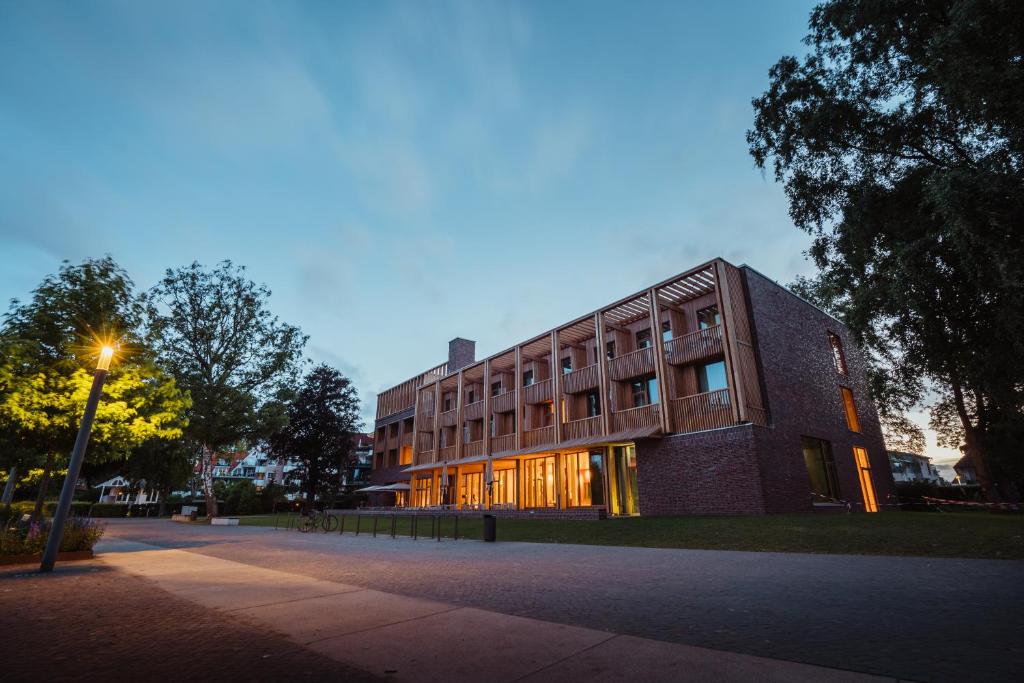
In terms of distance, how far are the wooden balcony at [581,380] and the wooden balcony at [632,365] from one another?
4.23 feet

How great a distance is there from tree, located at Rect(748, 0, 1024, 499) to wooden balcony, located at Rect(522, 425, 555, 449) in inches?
→ 600

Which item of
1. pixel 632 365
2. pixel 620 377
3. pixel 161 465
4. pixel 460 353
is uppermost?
pixel 460 353

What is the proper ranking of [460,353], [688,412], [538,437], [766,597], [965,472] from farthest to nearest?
[965,472] < [460,353] < [538,437] < [688,412] < [766,597]

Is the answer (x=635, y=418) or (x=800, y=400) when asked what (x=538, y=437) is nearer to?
(x=635, y=418)

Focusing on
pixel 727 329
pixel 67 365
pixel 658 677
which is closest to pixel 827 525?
pixel 727 329

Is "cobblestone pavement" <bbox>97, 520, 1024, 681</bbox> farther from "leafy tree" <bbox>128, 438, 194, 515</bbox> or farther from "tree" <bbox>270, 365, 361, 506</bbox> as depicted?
"tree" <bbox>270, 365, 361, 506</bbox>

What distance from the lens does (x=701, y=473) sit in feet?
60.9

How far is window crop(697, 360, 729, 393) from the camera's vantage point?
19.8 metres

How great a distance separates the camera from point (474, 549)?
12172 millimetres

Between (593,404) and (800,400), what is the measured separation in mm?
9459

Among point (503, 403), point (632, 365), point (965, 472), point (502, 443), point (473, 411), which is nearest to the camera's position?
point (632, 365)

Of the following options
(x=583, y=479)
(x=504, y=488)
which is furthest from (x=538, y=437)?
(x=504, y=488)

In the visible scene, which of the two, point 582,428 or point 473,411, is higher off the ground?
point 473,411

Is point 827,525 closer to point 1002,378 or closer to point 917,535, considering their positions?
point 917,535
